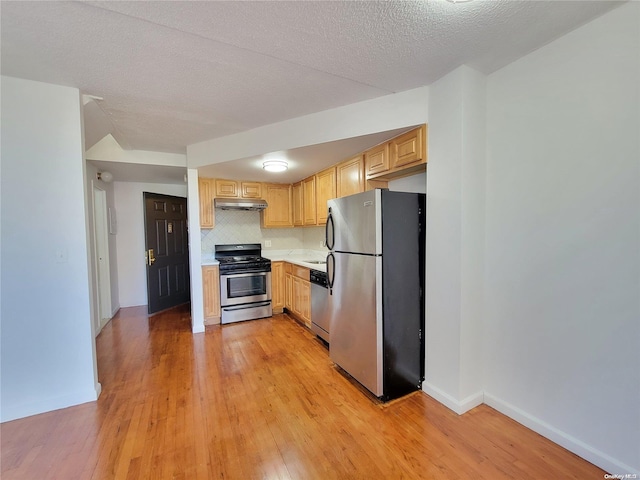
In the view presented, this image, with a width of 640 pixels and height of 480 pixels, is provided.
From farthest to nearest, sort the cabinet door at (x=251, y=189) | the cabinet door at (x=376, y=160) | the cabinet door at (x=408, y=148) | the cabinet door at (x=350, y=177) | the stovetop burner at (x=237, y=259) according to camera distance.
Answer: the cabinet door at (x=251, y=189) → the stovetop burner at (x=237, y=259) → the cabinet door at (x=350, y=177) → the cabinet door at (x=376, y=160) → the cabinet door at (x=408, y=148)

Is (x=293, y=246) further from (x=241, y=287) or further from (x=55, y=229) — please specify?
(x=55, y=229)

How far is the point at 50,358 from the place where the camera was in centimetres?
207

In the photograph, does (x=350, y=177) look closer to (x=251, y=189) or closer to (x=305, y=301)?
(x=305, y=301)

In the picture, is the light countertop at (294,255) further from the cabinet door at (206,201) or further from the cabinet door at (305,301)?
the cabinet door at (206,201)

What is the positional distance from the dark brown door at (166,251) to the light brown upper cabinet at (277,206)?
1.74 meters

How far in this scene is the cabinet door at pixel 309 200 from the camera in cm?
401

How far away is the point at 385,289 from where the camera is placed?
2.13 metres

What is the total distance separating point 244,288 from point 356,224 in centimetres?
244

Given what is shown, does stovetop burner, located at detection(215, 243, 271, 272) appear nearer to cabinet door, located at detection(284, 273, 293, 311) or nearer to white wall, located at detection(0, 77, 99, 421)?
cabinet door, located at detection(284, 273, 293, 311)

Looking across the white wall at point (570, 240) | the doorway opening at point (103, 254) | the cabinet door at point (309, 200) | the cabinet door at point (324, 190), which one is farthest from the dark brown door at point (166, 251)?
the white wall at point (570, 240)

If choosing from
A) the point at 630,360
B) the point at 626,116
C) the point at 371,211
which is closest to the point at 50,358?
the point at 371,211

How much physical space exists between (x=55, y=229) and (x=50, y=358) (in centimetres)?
100

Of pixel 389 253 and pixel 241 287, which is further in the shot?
pixel 241 287

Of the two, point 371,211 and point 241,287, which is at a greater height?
point 371,211
